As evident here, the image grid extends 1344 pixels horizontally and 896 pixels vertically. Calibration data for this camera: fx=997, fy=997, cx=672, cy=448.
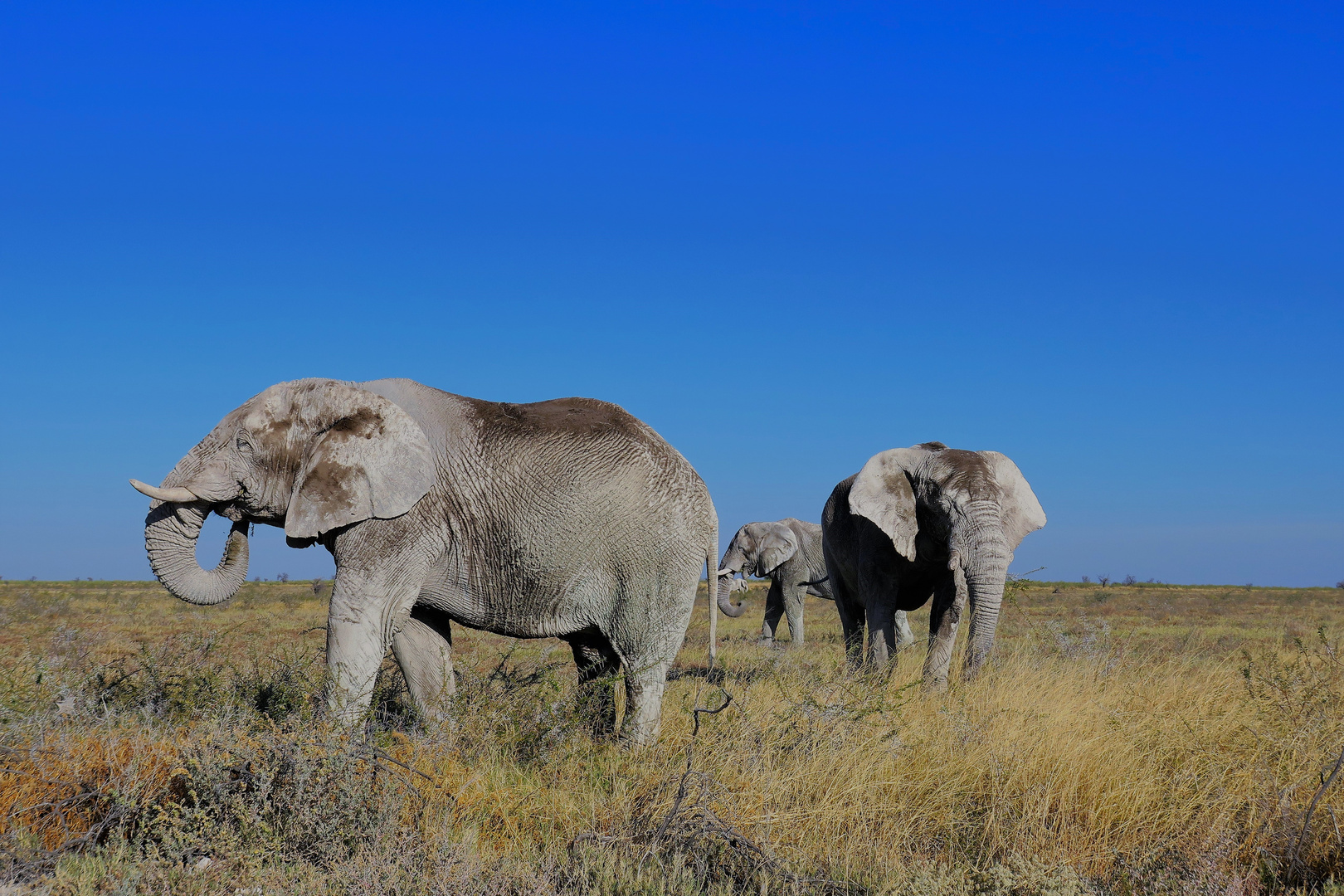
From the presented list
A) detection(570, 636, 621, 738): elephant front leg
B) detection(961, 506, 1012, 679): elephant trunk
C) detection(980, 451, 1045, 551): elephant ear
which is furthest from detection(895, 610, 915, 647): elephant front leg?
detection(570, 636, 621, 738): elephant front leg

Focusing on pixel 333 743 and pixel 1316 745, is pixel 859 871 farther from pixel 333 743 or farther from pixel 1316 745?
pixel 1316 745

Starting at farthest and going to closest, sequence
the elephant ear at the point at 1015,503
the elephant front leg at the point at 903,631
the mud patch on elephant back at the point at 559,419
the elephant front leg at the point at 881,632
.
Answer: the elephant front leg at the point at 903,631 < the elephant front leg at the point at 881,632 < the elephant ear at the point at 1015,503 < the mud patch on elephant back at the point at 559,419

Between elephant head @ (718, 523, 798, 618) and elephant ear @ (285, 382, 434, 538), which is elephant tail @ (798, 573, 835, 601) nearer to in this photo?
elephant head @ (718, 523, 798, 618)

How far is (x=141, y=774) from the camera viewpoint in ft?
16.8

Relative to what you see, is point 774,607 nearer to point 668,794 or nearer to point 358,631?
point 358,631

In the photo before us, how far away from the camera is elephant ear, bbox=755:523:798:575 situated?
20.9 m

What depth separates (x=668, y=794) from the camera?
5141 mm

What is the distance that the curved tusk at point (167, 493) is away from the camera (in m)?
6.36

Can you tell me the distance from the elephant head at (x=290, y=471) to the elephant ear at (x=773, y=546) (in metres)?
14.9

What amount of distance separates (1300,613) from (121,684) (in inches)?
1268

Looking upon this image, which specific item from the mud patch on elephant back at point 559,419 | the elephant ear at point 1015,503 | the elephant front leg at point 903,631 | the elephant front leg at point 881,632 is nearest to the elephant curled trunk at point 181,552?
the mud patch on elephant back at point 559,419

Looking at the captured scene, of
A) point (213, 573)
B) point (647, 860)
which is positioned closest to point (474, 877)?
point (647, 860)

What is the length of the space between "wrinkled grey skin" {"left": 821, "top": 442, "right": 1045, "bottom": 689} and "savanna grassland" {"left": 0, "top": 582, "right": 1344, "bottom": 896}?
154cm

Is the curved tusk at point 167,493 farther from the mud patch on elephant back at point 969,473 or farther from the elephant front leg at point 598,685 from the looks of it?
the mud patch on elephant back at point 969,473
